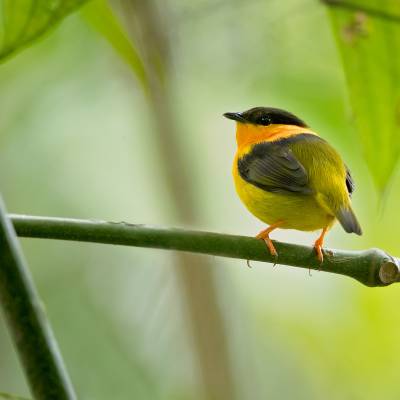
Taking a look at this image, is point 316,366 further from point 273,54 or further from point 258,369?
point 273,54

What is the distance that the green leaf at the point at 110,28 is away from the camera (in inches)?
49.5

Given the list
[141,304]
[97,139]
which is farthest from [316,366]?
[97,139]

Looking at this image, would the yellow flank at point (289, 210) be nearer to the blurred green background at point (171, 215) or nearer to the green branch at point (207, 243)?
the blurred green background at point (171, 215)

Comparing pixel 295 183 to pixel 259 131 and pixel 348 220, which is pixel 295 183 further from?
pixel 259 131

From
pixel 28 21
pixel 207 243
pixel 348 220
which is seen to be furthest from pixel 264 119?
pixel 28 21

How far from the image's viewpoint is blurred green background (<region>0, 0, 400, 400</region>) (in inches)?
162

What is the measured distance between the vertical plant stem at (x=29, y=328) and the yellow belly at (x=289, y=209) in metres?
2.32

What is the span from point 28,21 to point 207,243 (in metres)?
0.46

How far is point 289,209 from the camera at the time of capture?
10.4 ft

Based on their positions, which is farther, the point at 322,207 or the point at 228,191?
the point at 228,191

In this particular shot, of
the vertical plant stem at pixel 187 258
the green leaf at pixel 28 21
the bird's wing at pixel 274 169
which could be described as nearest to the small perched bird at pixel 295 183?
the bird's wing at pixel 274 169

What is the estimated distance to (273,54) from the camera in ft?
12.8

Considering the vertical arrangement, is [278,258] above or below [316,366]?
above

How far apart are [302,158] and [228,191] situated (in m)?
2.31
